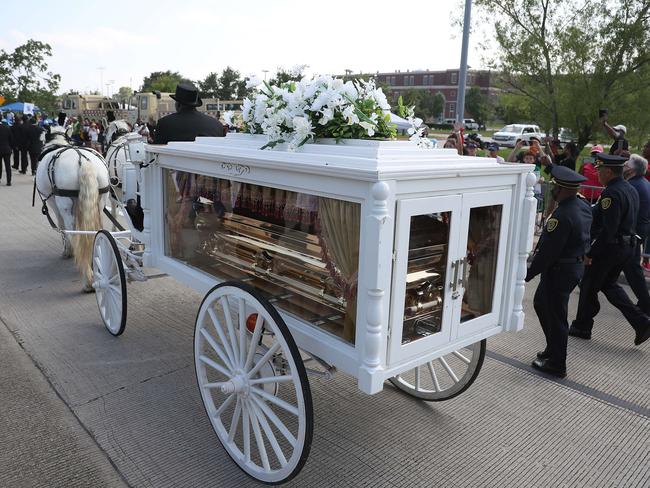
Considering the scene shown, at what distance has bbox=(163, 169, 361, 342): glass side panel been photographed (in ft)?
8.99

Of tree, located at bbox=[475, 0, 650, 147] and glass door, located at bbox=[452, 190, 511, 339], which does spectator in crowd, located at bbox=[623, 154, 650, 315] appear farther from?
tree, located at bbox=[475, 0, 650, 147]

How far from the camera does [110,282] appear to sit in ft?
16.3

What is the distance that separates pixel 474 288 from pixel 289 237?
3.83 feet

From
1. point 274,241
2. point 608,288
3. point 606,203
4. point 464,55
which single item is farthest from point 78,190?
point 464,55

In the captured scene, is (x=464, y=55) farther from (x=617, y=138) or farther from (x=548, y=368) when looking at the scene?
(x=548, y=368)

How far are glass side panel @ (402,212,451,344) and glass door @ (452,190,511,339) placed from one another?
0.38 ft

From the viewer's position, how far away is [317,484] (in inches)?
120

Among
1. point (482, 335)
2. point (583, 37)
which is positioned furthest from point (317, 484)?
point (583, 37)

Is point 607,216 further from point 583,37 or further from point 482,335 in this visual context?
point 583,37

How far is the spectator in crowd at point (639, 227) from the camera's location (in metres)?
5.30

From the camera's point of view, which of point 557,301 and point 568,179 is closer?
point 568,179

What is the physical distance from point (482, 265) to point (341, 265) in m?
0.97

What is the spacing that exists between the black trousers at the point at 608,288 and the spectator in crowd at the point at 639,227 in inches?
5.7

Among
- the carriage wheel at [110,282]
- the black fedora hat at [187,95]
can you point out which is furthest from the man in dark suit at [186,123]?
the carriage wheel at [110,282]
